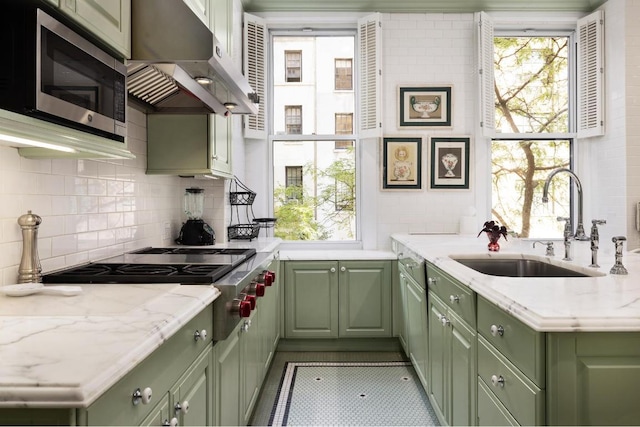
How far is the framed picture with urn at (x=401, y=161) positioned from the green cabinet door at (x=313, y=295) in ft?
3.42

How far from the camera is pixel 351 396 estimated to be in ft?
9.26

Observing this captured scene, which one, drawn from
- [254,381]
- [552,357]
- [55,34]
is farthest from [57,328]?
[254,381]

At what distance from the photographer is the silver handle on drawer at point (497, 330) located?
1.44 m

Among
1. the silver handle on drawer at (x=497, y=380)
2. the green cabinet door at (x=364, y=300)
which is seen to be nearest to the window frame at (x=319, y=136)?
the green cabinet door at (x=364, y=300)

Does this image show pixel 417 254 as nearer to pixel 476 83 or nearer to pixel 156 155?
pixel 156 155

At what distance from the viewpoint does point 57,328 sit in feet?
3.38

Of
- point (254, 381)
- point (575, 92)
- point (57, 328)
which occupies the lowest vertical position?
point (254, 381)

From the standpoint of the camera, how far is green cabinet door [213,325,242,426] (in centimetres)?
165

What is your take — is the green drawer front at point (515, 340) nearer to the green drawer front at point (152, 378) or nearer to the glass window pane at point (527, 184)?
the green drawer front at point (152, 378)

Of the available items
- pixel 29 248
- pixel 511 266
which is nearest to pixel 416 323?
pixel 511 266

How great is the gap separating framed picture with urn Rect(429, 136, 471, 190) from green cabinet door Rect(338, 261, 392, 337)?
43.6 inches

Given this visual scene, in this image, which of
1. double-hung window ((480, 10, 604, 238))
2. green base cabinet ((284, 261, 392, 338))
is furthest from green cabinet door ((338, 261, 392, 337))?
double-hung window ((480, 10, 604, 238))

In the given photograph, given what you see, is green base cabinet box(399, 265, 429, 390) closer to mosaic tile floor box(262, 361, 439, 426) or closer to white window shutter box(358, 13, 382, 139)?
mosaic tile floor box(262, 361, 439, 426)

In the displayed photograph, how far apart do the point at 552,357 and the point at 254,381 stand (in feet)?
5.47
